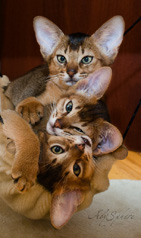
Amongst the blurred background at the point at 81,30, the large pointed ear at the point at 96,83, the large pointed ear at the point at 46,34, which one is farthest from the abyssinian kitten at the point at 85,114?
the blurred background at the point at 81,30

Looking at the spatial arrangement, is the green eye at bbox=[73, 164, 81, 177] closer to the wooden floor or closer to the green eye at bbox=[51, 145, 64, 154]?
the green eye at bbox=[51, 145, 64, 154]

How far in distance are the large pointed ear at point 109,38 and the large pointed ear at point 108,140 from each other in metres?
0.15

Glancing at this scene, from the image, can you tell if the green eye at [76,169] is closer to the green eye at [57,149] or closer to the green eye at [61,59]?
the green eye at [57,149]

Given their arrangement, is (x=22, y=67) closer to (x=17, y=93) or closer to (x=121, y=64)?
(x=17, y=93)

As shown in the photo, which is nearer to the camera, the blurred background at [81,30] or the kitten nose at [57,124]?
the kitten nose at [57,124]

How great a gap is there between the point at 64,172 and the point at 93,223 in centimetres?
27

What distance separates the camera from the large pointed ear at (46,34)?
63 centimetres

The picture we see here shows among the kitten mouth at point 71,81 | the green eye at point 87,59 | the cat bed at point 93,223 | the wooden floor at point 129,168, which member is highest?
the green eye at point 87,59

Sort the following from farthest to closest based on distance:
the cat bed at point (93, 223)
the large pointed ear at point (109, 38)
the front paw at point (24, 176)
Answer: the cat bed at point (93, 223)
the large pointed ear at point (109, 38)
the front paw at point (24, 176)

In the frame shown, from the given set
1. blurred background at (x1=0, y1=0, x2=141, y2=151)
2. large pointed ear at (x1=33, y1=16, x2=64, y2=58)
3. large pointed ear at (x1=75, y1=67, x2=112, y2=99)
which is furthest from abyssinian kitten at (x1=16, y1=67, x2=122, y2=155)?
blurred background at (x1=0, y1=0, x2=141, y2=151)

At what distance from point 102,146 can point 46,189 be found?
0.41ft

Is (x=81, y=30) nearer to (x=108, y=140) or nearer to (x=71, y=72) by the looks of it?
(x=71, y=72)

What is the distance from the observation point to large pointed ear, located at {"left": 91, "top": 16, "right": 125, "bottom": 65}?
582 millimetres

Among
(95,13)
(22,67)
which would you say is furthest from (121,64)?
(22,67)
